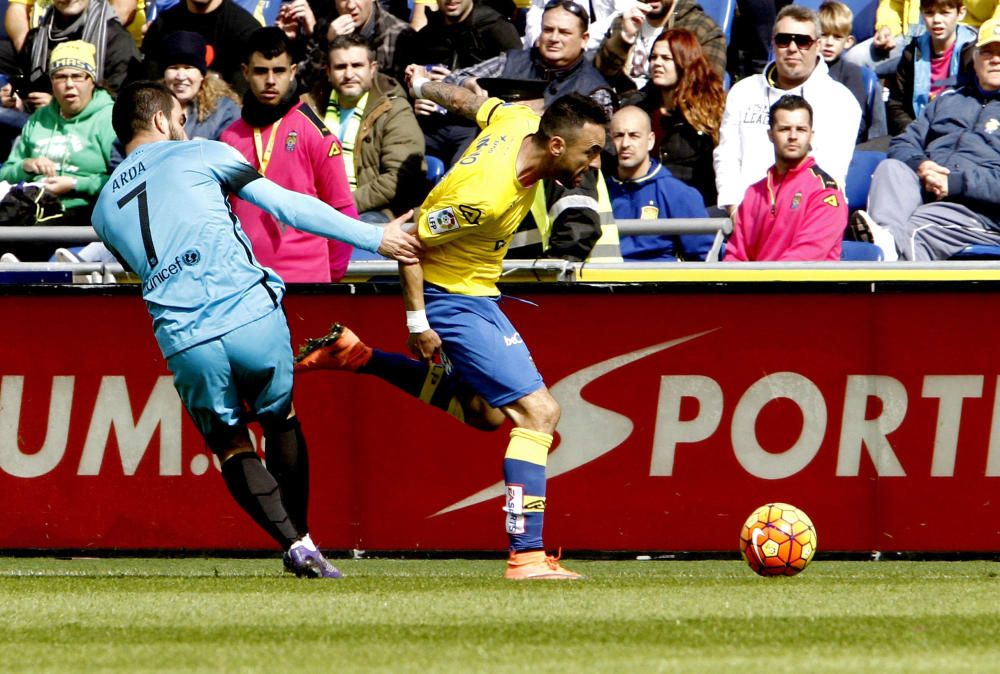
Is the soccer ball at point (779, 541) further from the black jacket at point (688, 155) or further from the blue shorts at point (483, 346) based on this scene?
the black jacket at point (688, 155)

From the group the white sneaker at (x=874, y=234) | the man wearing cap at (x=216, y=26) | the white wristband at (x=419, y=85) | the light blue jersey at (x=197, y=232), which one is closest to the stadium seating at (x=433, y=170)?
the white wristband at (x=419, y=85)

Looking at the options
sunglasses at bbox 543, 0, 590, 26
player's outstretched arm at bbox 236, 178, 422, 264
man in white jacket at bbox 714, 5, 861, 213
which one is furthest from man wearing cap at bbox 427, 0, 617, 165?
player's outstretched arm at bbox 236, 178, 422, 264

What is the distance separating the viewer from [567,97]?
7777 mm

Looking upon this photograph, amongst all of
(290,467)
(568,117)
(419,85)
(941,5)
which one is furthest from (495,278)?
(941,5)

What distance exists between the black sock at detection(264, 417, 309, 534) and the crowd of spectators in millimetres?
1840

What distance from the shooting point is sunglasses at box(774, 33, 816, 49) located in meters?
10.9

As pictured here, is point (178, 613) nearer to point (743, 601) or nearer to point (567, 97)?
point (743, 601)

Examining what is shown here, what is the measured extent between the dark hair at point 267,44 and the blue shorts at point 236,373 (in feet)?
9.41

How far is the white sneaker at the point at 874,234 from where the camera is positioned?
33.0ft

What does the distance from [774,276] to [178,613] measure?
4224mm

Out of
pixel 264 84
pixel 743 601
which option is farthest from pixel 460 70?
pixel 743 601

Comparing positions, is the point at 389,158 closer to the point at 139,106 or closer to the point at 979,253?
the point at 139,106

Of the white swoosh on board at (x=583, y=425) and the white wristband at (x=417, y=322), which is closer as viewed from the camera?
the white wristband at (x=417, y=322)

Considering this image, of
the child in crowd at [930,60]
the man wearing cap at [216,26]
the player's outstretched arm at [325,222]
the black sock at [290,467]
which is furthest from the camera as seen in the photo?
the man wearing cap at [216,26]
